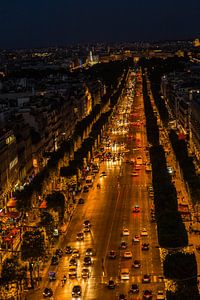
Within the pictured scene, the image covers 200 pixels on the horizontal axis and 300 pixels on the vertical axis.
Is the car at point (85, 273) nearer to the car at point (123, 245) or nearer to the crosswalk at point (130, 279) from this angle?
the crosswalk at point (130, 279)

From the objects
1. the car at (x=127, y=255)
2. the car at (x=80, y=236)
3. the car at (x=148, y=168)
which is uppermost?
the car at (x=127, y=255)

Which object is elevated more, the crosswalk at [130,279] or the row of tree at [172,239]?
the row of tree at [172,239]

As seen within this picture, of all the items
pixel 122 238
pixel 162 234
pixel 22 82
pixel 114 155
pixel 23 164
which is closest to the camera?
pixel 162 234

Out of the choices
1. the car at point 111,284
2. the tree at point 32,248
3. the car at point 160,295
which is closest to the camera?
the car at point 160,295

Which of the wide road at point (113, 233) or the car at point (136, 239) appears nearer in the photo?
the wide road at point (113, 233)

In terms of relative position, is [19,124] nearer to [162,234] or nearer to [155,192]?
[155,192]

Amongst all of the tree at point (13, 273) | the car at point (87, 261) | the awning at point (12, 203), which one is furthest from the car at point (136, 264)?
the awning at point (12, 203)

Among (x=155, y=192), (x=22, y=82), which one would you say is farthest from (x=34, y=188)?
(x=22, y=82)

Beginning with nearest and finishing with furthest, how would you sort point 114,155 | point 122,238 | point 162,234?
point 162,234
point 122,238
point 114,155
